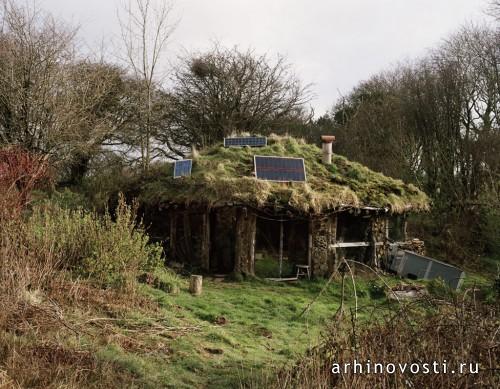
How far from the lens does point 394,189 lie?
14.9 meters

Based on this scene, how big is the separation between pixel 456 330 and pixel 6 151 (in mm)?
10149

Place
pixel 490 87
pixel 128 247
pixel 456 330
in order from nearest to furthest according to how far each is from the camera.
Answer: pixel 456 330
pixel 128 247
pixel 490 87

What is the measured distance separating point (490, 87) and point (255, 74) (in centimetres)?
1108

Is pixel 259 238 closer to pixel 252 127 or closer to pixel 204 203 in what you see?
pixel 204 203

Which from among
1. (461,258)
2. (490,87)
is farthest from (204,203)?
(490,87)

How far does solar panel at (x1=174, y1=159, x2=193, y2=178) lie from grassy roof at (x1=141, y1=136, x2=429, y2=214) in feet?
0.57

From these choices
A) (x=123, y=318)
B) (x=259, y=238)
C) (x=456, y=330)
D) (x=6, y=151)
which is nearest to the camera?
(x=456, y=330)

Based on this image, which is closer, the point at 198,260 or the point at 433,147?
the point at 198,260

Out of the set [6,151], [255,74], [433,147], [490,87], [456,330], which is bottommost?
[456,330]

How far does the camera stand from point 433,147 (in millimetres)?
20703

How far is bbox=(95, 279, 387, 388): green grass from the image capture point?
16.8 feet

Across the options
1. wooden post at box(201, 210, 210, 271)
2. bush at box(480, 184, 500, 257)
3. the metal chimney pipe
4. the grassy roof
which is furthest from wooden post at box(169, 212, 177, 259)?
bush at box(480, 184, 500, 257)

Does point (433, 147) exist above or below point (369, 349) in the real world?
above

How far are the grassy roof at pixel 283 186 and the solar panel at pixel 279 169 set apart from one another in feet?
0.83
